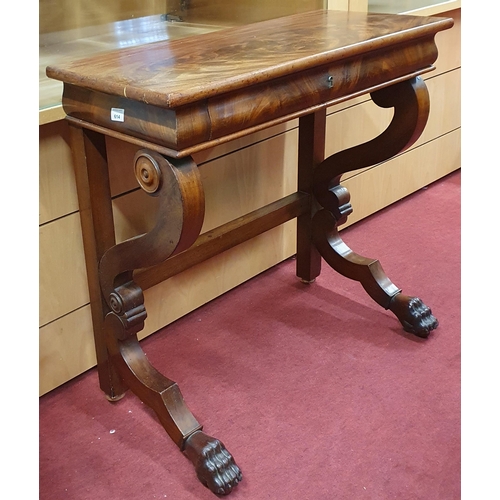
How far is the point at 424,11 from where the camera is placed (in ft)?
8.19

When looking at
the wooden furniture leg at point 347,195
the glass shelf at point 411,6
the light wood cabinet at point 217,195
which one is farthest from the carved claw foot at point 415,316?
the glass shelf at point 411,6

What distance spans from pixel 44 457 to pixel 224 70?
0.96 meters

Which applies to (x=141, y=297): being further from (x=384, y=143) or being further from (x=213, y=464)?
(x=384, y=143)

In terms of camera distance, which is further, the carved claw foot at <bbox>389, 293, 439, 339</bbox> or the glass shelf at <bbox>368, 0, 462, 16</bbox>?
the glass shelf at <bbox>368, 0, 462, 16</bbox>

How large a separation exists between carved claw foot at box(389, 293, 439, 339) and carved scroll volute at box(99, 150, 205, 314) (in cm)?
85

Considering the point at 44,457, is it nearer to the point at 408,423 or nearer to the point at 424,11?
the point at 408,423

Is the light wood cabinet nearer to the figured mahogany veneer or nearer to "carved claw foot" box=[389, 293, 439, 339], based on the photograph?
the figured mahogany veneer

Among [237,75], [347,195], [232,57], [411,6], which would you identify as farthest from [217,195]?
[411,6]

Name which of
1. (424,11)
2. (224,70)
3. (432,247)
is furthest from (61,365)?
(424,11)

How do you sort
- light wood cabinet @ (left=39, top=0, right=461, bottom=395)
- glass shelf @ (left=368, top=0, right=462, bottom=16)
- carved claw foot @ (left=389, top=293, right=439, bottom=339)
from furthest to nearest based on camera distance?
glass shelf @ (left=368, top=0, right=462, bottom=16) < carved claw foot @ (left=389, top=293, right=439, bottom=339) < light wood cabinet @ (left=39, top=0, right=461, bottom=395)

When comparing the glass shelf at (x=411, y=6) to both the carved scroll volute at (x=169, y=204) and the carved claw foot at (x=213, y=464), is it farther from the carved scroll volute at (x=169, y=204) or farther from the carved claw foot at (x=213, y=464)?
the carved claw foot at (x=213, y=464)

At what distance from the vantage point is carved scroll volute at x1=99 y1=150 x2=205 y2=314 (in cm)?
130

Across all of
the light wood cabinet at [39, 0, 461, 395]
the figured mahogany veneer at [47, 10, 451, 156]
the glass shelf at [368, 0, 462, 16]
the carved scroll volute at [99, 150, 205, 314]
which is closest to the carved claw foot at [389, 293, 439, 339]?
the light wood cabinet at [39, 0, 461, 395]

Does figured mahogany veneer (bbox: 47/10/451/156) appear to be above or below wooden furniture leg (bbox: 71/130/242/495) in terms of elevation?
above
